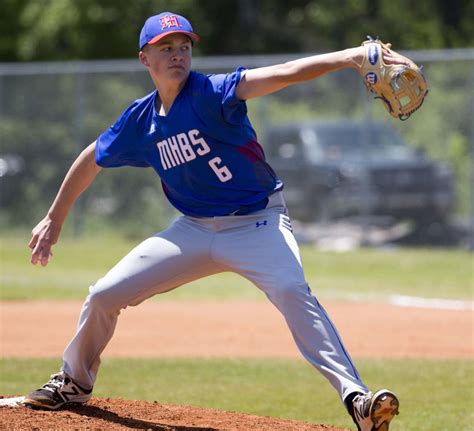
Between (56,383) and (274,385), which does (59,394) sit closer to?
(56,383)

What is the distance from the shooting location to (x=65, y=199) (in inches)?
224

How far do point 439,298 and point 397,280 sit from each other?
1.35 metres

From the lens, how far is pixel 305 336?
4980 mm

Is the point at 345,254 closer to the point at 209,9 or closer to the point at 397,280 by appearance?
the point at 397,280

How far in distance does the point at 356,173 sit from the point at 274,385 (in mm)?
8598

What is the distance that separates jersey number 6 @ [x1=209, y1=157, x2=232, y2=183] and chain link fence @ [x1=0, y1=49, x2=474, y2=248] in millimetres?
10862

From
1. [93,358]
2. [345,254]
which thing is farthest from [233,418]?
[345,254]

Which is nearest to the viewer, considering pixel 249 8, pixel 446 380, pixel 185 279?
pixel 185 279

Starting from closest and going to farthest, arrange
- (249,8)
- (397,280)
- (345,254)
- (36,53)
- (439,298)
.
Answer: (439,298) → (397,280) → (345,254) → (36,53) → (249,8)

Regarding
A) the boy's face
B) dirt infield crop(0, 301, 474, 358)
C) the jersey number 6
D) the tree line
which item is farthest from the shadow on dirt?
the tree line

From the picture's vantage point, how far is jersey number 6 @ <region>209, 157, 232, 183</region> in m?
5.16

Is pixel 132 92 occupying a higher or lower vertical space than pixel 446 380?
higher

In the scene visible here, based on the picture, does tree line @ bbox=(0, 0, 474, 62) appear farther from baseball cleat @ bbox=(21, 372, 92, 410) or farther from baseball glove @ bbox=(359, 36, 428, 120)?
baseball glove @ bbox=(359, 36, 428, 120)

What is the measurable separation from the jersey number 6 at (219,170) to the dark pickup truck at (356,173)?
10985mm
